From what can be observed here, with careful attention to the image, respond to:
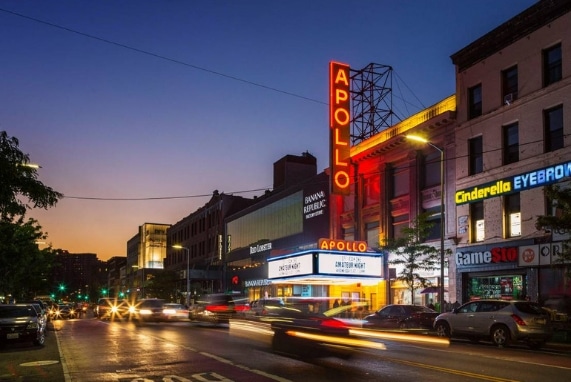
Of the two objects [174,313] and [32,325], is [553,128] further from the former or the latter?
[174,313]

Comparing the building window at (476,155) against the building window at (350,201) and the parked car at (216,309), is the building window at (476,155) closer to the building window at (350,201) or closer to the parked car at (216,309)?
the building window at (350,201)

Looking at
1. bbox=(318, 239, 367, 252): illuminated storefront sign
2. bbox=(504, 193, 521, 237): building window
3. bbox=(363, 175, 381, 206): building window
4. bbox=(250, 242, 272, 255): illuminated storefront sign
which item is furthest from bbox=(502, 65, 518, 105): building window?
bbox=(250, 242, 272, 255): illuminated storefront sign

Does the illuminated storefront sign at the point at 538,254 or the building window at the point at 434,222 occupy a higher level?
the building window at the point at 434,222

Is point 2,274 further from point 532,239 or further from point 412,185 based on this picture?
point 532,239

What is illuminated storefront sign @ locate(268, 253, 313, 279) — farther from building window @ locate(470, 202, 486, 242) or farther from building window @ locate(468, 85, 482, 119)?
building window @ locate(468, 85, 482, 119)

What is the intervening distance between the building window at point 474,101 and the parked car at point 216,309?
17499 millimetres

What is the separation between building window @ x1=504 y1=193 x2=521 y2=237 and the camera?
1205 inches

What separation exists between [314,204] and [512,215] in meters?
22.5

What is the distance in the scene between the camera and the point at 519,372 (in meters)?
13.3

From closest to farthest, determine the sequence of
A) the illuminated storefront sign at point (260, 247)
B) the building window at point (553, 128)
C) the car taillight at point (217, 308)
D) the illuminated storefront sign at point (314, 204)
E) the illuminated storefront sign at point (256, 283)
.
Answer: the building window at point (553, 128) → the car taillight at point (217, 308) → the illuminated storefront sign at point (314, 204) → the illuminated storefront sign at point (256, 283) → the illuminated storefront sign at point (260, 247)

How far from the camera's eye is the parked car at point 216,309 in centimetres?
3703

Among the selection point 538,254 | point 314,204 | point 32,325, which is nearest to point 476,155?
point 538,254

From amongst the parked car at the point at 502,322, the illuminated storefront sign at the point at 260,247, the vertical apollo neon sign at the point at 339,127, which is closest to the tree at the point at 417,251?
the vertical apollo neon sign at the point at 339,127

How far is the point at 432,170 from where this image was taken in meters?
37.6
